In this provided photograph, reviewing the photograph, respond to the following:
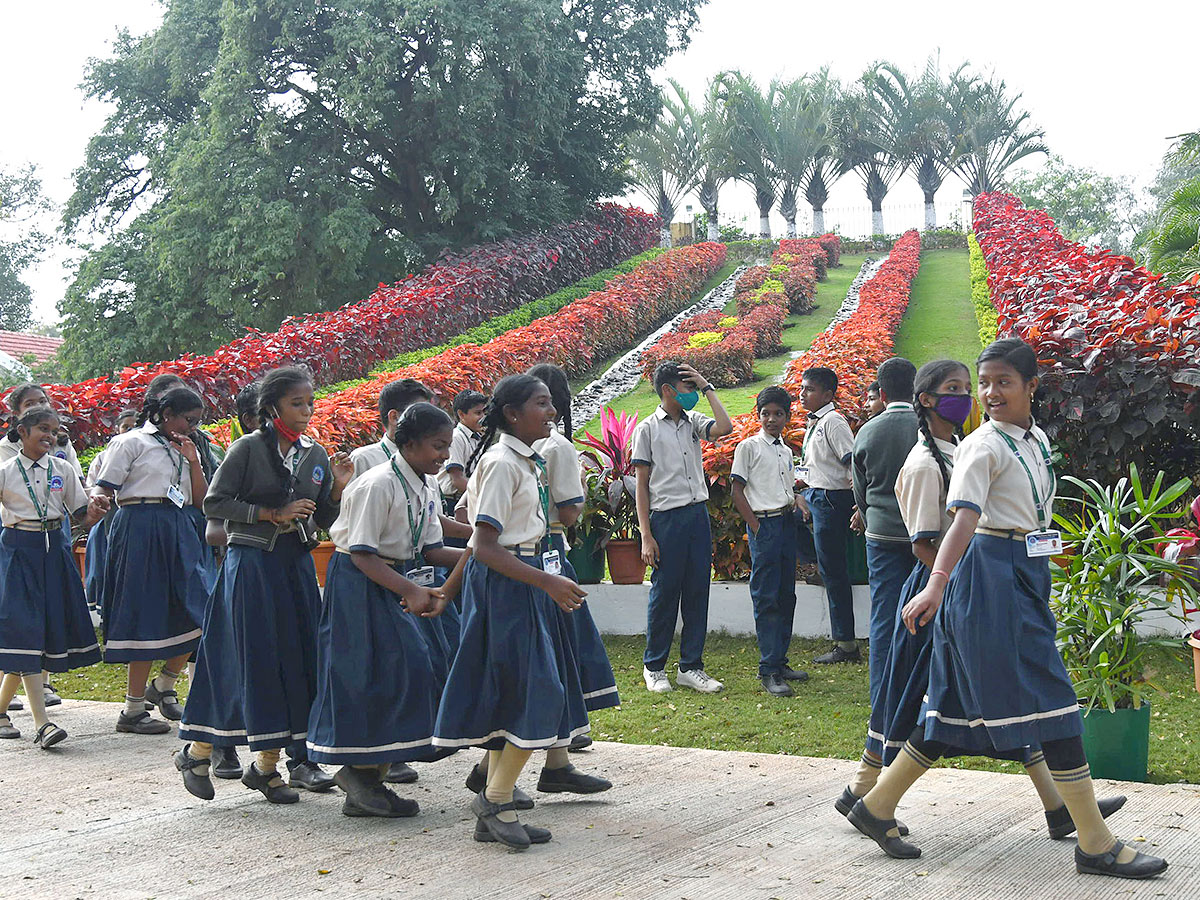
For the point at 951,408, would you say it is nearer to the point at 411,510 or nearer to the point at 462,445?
the point at 411,510

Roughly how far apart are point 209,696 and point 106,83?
22891 mm

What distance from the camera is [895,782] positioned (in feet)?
12.4

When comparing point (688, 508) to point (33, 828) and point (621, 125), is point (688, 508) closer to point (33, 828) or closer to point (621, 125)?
point (33, 828)

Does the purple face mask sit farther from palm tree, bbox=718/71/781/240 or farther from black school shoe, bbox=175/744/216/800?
palm tree, bbox=718/71/781/240

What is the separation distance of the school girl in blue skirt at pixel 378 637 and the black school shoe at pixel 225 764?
2.11ft

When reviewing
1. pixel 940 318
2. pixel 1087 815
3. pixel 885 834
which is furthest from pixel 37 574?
pixel 940 318

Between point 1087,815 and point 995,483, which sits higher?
point 995,483

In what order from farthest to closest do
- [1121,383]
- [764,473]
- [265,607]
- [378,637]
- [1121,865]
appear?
1. [1121,383]
2. [764,473]
3. [265,607]
4. [378,637]
5. [1121,865]

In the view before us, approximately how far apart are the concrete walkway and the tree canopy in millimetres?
17583

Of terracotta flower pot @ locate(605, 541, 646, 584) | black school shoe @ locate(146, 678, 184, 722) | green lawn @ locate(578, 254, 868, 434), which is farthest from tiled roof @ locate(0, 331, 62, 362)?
black school shoe @ locate(146, 678, 184, 722)

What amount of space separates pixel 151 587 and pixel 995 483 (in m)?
4.27

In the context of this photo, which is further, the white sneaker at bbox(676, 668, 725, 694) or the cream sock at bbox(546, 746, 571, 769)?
the white sneaker at bbox(676, 668, 725, 694)

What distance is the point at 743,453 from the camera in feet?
22.2

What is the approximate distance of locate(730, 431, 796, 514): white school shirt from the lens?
6652mm
